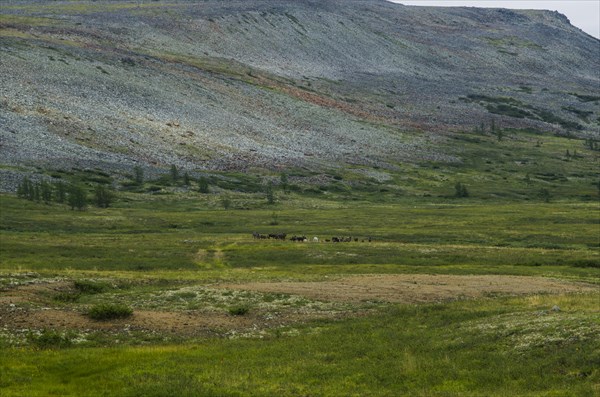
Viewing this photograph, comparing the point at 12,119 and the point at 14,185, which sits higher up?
the point at 12,119

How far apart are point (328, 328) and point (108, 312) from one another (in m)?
14.2

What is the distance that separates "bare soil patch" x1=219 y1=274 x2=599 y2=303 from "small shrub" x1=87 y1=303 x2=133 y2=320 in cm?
1479

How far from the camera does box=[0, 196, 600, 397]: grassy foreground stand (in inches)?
1167

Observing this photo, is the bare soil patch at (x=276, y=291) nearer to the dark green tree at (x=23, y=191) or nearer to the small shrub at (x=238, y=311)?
the small shrub at (x=238, y=311)

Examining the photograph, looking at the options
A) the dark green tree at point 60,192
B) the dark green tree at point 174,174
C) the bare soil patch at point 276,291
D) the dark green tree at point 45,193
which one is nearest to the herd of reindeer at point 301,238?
the bare soil patch at point 276,291

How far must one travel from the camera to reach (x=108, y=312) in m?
43.2

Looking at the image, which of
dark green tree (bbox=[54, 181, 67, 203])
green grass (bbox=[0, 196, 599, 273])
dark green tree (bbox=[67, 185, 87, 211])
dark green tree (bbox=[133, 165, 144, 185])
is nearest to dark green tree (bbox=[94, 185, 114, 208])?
green grass (bbox=[0, 196, 599, 273])

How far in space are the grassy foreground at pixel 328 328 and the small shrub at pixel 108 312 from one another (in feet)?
12.5

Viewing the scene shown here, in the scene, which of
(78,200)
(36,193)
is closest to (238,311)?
(78,200)

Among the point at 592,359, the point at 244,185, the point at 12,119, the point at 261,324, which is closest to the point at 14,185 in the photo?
the point at 12,119

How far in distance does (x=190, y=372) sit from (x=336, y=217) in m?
103

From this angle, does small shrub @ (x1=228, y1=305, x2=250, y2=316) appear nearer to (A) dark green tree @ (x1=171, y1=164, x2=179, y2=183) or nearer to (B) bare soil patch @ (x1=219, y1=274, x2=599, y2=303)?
(B) bare soil patch @ (x1=219, y1=274, x2=599, y2=303)

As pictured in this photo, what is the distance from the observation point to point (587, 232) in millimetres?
112250

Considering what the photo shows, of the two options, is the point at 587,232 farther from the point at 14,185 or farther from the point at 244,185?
the point at 14,185
